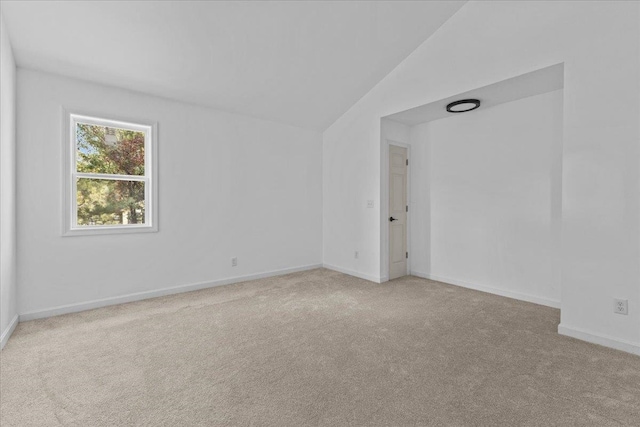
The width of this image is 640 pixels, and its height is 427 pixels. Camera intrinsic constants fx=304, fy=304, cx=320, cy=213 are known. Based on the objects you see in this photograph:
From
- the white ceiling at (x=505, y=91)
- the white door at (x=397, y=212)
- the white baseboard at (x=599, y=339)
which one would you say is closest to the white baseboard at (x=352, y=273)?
the white door at (x=397, y=212)

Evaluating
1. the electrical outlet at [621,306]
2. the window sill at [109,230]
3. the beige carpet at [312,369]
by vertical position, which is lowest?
the beige carpet at [312,369]

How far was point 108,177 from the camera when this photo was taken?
3.58 metres

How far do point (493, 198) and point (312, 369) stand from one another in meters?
3.27

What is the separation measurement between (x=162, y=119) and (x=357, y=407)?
3890mm

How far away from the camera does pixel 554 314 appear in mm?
3238

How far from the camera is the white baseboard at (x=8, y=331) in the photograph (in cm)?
249

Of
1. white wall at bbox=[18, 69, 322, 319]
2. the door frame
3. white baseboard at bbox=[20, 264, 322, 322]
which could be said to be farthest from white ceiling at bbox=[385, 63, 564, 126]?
white baseboard at bbox=[20, 264, 322, 322]

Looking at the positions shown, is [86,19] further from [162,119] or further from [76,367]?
[76,367]

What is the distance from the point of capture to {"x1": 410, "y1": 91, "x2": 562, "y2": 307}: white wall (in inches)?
140

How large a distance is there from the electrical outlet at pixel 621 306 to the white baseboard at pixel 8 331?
503 cm

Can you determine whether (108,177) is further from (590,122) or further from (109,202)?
(590,122)

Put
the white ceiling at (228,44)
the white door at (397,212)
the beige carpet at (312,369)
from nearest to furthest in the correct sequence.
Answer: the beige carpet at (312,369) → the white ceiling at (228,44) → the white door at (397,212)

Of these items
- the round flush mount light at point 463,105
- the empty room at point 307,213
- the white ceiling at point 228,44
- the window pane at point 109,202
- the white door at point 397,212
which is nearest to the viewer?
the empty room at point 307,213

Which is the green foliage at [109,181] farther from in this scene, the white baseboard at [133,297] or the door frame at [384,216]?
the door frame at [384,216]
